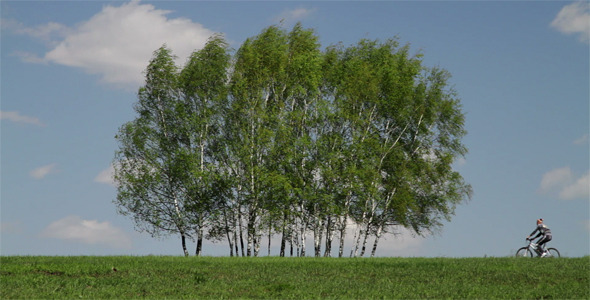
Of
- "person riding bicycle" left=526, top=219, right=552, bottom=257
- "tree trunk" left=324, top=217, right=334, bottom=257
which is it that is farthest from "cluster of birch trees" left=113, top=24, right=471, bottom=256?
"person riding bicycle" left=526, top=219, right=552, bottom=257

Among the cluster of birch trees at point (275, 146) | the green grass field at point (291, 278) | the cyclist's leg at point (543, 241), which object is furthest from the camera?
the cluster of birch trees at point (275, 146)

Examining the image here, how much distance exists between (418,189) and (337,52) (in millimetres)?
11557

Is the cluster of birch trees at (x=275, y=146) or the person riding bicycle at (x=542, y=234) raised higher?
the cluster of birch trees at (x=275, y=146)

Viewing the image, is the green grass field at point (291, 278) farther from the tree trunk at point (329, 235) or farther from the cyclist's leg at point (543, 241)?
the tree trunk at point (329, 235)

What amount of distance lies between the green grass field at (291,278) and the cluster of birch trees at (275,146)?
1290 centimetres

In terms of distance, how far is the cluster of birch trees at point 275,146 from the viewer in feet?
134

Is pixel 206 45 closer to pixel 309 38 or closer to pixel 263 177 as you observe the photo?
pixel 309 38

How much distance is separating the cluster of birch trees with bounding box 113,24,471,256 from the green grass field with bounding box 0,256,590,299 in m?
12.9

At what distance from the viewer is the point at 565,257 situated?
29.6 m

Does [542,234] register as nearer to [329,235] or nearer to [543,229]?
[543,229]

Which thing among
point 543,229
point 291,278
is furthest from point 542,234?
point 291,278

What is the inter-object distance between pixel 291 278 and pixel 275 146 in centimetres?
1900

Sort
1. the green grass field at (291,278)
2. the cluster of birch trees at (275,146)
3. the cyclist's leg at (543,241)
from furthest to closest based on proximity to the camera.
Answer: the cluster of birch trees at (275,146) < the cyclist's leg at (543,241) < the green grass field at (291,278)

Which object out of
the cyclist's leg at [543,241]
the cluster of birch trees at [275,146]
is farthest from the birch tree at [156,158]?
the cyclist's leg at [543,241]
